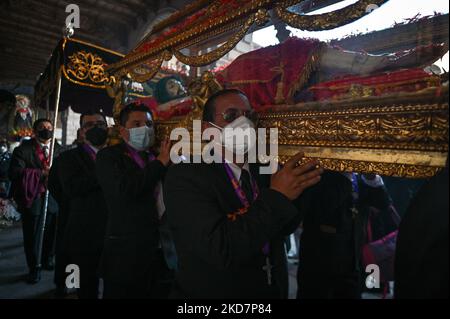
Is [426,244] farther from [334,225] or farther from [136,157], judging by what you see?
[136,157]

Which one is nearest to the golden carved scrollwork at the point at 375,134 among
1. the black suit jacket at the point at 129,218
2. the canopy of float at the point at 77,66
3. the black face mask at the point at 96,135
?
the black suit jacket at the point at 129,218

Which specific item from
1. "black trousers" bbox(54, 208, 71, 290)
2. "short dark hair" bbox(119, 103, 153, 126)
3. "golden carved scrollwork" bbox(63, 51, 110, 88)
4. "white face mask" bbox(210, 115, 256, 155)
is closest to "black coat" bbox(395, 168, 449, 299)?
"white face mask" bbox(210, 115, 256, 155)

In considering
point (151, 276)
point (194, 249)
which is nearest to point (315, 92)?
point (194, 249)

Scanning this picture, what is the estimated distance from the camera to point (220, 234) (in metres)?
0.96

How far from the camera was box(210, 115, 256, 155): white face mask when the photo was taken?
1155 millimetres

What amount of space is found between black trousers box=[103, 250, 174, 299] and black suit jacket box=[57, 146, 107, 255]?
593 mm

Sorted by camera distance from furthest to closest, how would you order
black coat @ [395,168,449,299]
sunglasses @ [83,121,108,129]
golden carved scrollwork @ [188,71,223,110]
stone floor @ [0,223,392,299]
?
stone floor @ [0,223,392,299]
sunglasses @ [83,121,108,129]
golden carved scrollwork @ [188,71,223,110]
black coat @ [395,168,449,299]

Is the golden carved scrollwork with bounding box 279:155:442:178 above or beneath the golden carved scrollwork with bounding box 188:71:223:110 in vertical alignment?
beneath

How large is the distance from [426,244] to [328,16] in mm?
903

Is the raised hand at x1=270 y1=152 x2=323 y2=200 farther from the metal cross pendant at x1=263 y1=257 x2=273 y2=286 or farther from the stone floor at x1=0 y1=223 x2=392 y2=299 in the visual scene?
the stone floor at x1=0 y1=223 x2=392 y2=299

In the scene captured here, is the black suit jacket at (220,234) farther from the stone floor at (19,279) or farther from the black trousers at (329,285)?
the stone floor at (19,279)

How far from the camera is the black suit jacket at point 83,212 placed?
2.31 m

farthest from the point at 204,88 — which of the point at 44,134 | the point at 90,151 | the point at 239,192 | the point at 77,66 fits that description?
the point at 44,134

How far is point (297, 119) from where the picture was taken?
45.2 inches
